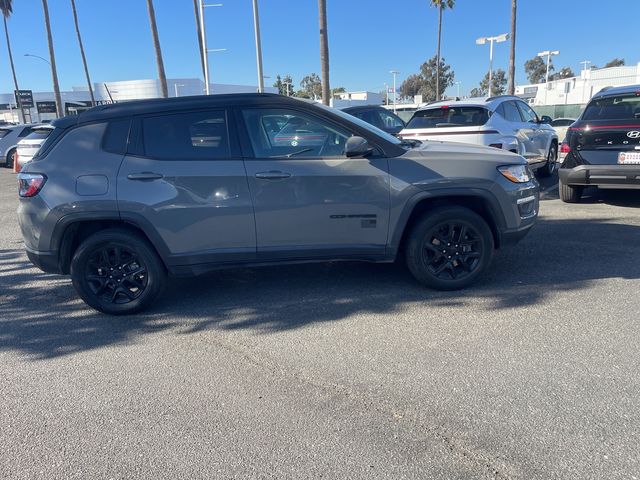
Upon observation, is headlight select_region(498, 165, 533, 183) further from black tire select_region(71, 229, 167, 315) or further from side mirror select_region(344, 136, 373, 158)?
black tire select_region(71, 229, 167, 315)

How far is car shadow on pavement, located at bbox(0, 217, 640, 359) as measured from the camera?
13.7ft

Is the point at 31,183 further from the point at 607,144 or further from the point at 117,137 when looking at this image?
the point at 607,144

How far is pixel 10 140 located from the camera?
61.1 ft

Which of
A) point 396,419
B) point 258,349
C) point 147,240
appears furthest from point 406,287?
point 147,240

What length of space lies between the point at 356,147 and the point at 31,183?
2760mm

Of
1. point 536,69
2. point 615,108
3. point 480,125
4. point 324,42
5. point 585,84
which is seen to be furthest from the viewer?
point 536,69

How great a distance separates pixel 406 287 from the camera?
479 cm

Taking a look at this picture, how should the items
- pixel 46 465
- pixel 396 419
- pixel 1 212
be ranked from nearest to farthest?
pixel 46 465 < pixel 396 419 < pixel 1 212

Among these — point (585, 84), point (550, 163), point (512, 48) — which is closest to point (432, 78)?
point (585, 84)

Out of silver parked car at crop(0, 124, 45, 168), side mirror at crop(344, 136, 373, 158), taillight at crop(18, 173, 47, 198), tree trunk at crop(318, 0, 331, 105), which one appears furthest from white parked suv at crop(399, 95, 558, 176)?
silver parked car at crop(0, 124, 45, 168)

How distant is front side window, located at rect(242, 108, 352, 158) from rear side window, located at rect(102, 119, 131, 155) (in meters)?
1.03

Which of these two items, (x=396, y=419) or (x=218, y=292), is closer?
(x=396, y=419)

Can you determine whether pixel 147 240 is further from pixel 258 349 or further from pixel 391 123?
pixel 391 123

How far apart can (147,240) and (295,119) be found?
168 centimetres
